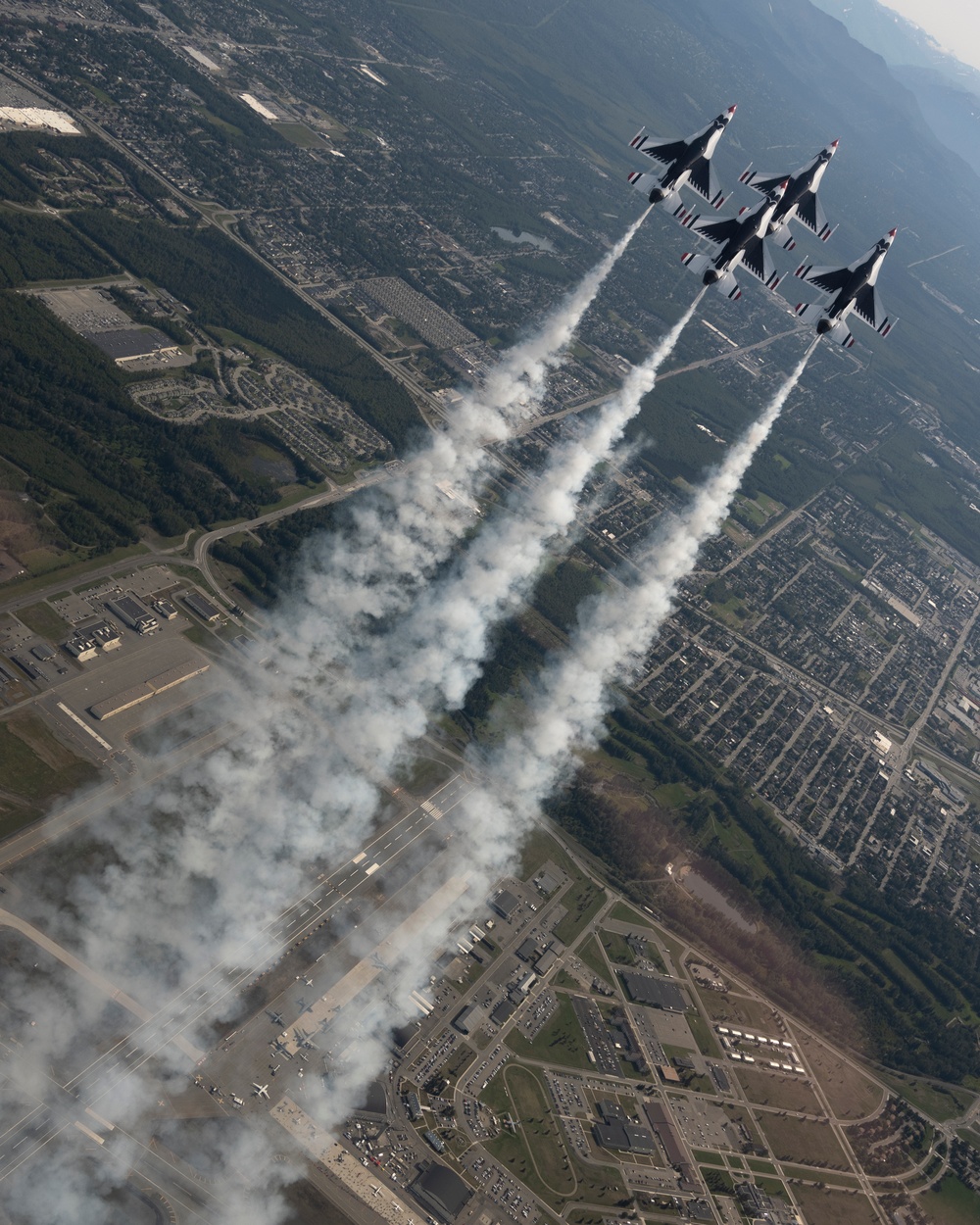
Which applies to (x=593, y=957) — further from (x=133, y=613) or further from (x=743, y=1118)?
(x=133, y=613)

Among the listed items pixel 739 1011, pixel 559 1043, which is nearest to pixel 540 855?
pixel 559 1043

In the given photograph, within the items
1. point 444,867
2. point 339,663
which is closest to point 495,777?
point 444,867

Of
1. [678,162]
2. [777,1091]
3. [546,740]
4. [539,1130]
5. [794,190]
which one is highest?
[794,190]

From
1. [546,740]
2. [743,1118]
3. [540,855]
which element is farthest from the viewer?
[546,740]

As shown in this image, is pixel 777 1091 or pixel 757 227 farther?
pixel 777 1091

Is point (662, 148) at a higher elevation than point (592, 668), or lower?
higher

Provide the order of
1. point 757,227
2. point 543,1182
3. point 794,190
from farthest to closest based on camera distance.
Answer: point 794,190 < point 757,227 < point 543,1182

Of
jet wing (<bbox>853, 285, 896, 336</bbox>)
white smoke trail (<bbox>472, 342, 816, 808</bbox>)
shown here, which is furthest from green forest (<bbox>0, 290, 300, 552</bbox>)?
jet wing (<bbox>853, 285, 896, 336</bbox>)
